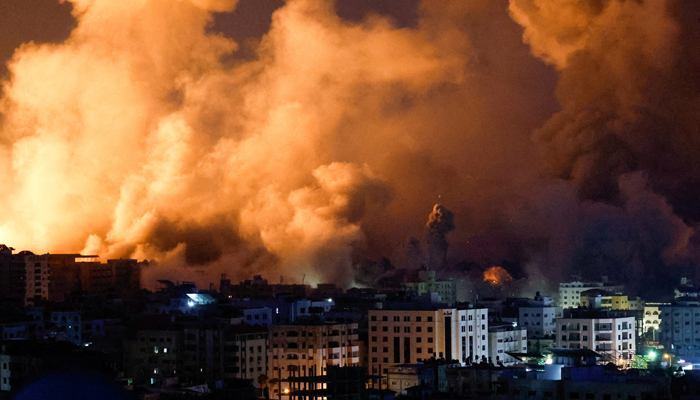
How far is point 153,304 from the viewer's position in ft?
170

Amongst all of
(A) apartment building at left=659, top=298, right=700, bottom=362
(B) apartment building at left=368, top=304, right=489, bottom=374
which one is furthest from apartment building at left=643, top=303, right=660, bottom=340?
(B) apartment building at left=368, top=304, right=489, bottom=374

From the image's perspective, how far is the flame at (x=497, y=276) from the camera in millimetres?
65250

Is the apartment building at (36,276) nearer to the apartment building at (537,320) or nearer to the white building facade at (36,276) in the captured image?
the white building facade at (36,276)

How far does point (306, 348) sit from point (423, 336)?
10.9ft

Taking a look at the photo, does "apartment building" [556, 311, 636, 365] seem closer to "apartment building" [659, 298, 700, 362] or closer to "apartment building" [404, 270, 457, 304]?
"apartment building" [659, 298, 700, 362]

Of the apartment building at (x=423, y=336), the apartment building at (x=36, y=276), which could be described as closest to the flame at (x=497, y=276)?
the apartment building at (x=36, y=276)

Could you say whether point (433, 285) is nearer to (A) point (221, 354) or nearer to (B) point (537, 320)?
(B) point (537, 320)

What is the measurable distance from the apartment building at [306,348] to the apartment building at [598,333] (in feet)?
A: 22.5

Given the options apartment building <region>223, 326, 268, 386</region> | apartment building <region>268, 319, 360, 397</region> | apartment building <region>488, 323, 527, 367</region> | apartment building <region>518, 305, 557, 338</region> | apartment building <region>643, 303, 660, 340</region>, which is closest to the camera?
apartment building <region>223, 326, 268, 386</region>

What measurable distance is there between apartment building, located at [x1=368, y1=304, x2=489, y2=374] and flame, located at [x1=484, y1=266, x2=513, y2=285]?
18.8m

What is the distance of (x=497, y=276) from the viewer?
65375 mm

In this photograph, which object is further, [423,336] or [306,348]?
[423,336]

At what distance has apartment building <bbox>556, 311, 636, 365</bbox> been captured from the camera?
158ft

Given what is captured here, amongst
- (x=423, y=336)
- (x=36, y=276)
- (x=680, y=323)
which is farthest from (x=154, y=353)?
(x=680, y=323)
